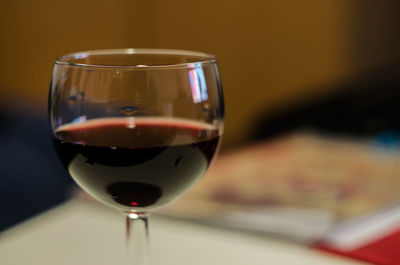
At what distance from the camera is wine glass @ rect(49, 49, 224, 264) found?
22.5 inches

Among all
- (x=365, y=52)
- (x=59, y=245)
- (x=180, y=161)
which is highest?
(x=365, y=52)

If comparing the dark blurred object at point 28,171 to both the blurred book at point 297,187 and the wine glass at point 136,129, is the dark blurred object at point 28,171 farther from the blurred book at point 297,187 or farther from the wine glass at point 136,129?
the wine glass at point 136,129

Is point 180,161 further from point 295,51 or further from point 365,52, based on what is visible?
point 365,52

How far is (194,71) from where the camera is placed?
0.59 meters

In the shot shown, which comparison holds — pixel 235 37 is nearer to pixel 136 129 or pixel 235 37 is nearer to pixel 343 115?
pixel 343 115

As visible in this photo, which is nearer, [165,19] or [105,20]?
[105,20]

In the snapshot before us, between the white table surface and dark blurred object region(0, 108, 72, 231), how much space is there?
24.1 inches

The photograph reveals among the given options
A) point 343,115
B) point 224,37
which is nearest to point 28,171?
point 343,115

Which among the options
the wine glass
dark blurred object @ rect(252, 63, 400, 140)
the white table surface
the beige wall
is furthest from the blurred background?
the wine glass

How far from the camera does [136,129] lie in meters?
0.60

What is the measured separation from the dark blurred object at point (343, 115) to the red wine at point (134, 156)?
1348 millimetres

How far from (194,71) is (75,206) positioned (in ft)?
1.54

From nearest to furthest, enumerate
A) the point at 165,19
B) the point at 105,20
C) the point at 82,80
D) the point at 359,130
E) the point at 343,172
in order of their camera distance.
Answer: the point at 82,80 < the point at 343,172 < the point at 359,130 < the point at 105,20 < the point at 165,19

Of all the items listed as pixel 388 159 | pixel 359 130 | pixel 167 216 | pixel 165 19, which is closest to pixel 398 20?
pixel 165 19
